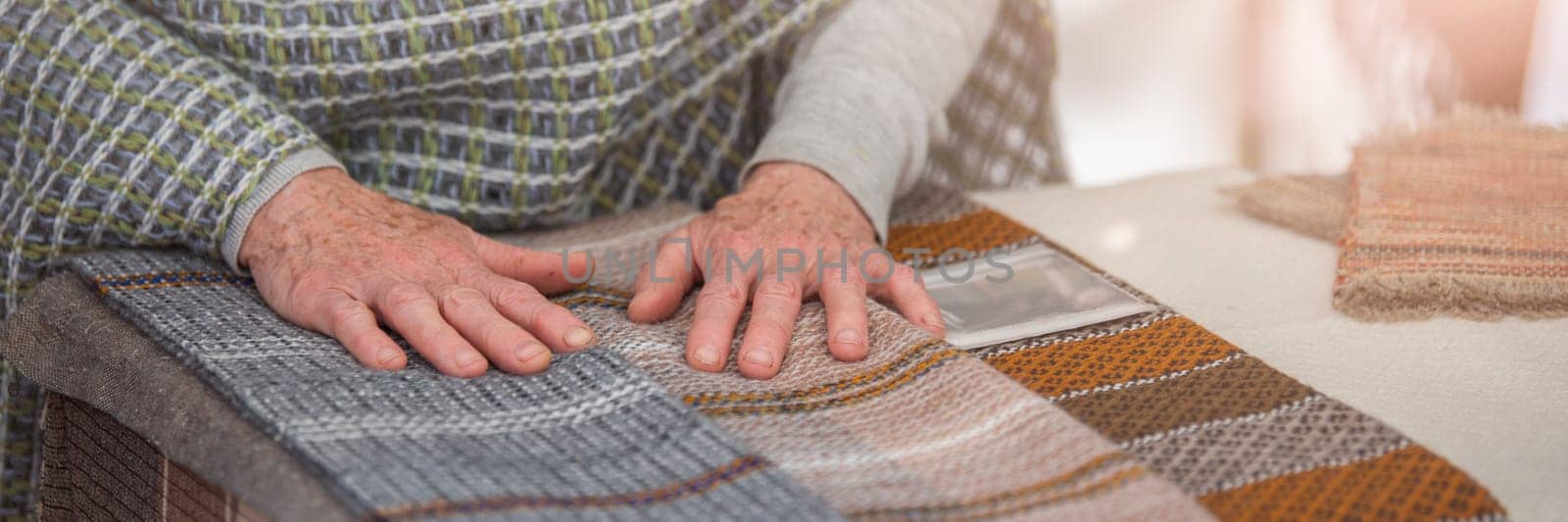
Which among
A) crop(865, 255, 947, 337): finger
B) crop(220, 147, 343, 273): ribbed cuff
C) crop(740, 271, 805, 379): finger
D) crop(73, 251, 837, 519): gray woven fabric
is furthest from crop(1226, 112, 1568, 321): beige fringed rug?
crop(220, 147, 343, 273): ribbed cuff

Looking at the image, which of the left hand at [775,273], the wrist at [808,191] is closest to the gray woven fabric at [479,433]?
the left hand at [775,273]

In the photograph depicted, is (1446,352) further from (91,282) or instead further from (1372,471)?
(91,282)

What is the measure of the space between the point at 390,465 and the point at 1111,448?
0.35 m

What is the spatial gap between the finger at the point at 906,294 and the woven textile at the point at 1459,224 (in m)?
0.32

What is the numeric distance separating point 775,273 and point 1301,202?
1.80 feet

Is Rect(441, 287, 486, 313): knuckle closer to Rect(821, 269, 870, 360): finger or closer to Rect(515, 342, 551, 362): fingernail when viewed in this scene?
Rect(515, 342, 551, 362): fingernail

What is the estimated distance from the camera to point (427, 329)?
771mm

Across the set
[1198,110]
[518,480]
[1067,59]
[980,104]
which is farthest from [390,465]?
[1198,110]

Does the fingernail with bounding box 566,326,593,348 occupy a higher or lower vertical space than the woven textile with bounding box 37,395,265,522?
higher

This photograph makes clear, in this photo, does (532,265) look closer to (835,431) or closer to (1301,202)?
→ (835,431)

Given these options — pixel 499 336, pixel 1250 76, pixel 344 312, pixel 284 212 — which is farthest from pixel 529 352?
pixel 1250 76

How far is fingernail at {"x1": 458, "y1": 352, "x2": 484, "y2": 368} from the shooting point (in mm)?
745

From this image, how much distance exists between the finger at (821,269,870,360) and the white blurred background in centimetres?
118

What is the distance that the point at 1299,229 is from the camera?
43.8 inches
